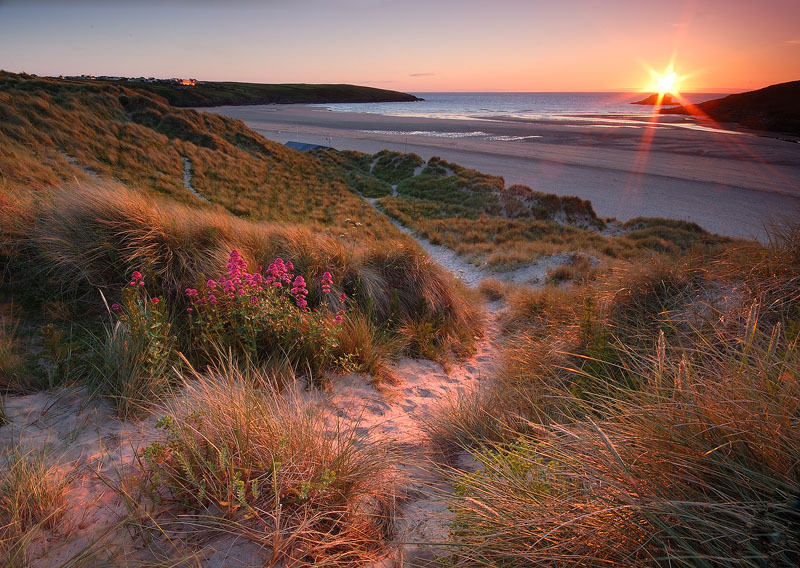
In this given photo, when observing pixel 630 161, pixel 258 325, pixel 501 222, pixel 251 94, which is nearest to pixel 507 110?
pixel 251 94

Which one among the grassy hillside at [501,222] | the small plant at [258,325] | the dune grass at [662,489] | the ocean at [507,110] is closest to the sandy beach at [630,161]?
the grassy hillside at [501,222]

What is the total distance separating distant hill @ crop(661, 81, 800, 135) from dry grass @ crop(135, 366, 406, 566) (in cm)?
5620

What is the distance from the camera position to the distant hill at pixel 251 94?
76.3 metres

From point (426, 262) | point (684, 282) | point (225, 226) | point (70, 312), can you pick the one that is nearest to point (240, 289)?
point (70, 312)

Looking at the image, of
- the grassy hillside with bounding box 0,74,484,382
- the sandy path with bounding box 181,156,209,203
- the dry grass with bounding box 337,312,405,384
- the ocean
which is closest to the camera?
A: the dry grass with bounding box 337,312,405,384

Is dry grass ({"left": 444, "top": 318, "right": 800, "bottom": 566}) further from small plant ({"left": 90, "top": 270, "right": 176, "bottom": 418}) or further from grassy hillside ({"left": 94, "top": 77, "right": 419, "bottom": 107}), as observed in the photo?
grassy hillside ({"left": 94, "top": 77, "right": 419, "bottom": 107})

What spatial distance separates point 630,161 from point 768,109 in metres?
29.0

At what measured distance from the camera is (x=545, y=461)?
2434mm

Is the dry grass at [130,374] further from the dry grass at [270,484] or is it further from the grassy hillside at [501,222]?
the grassy hillside at [501,222]

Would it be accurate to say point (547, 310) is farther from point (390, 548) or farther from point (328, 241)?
point (390, 548)

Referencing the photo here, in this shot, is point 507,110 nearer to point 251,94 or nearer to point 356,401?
point 251,94

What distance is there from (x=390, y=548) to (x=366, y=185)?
24231 millimetres

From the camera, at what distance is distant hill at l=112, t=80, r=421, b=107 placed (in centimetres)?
7631

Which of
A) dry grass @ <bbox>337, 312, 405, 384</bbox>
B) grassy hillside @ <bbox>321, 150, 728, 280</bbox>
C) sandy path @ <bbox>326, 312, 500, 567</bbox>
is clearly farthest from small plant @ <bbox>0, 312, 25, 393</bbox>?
grassy hillside @ <bbox>321, 150, 728, 280</bbox>
